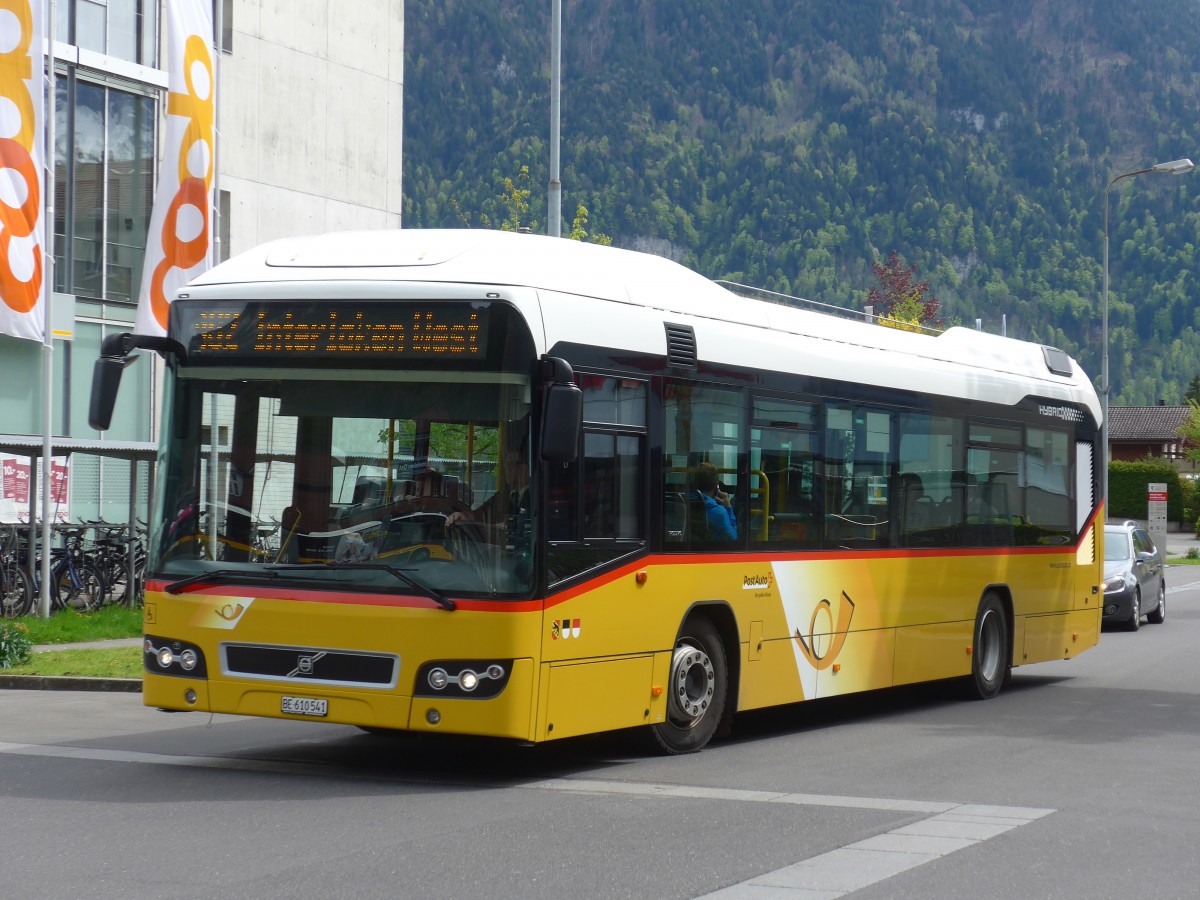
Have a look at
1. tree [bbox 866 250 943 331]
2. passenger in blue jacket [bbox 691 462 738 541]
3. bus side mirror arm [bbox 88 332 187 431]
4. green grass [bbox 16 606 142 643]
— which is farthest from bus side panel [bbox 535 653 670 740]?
tree [bbox 866 250 943 331]

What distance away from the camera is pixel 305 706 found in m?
9.90

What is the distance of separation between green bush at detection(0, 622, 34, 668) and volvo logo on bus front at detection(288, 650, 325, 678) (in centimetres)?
808

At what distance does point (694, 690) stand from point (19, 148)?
1361 cm

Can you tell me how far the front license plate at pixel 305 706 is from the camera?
9.86 meters

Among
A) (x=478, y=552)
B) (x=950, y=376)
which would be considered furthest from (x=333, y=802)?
(x=950, y=376)

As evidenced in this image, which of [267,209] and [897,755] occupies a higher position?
[267,209]

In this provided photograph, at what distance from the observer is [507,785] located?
10125 millimetres

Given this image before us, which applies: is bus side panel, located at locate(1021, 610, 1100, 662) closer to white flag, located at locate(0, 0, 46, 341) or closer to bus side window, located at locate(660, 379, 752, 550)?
bus side window, located at locate(660, 379, 752, 550)

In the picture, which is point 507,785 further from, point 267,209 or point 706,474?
point 267,209

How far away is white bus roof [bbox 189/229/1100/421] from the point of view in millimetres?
10117

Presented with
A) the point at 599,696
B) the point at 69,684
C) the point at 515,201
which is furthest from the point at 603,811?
the point at 515,201

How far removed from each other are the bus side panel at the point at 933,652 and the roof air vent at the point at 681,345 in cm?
389

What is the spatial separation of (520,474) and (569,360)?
821 millimetres

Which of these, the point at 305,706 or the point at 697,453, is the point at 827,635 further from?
the point at 305,706
